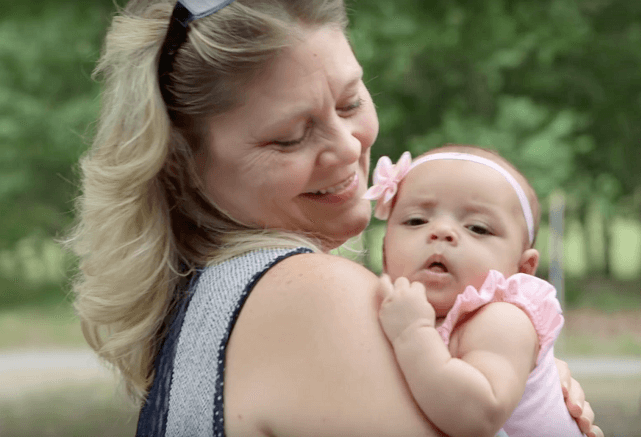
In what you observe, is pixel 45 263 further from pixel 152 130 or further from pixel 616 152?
pixel 152 130

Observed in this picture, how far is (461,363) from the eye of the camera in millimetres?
1503

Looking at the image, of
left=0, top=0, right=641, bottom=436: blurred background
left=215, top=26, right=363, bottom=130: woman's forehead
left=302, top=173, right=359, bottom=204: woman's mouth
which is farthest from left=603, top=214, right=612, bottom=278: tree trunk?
left=215, top=26, right=363, bottom=130: woman's forehead

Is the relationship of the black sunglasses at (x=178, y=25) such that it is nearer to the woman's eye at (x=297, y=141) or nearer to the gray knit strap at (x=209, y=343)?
the woman's eye at (x=297, y=141)

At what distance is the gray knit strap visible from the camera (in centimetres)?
151

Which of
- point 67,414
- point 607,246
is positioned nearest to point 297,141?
point 67,414

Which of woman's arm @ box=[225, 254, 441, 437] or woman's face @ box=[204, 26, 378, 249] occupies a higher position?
woman's face @ box=[204, 26, 378, 249]

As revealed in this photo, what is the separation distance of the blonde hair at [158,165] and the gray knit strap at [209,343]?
89 mm

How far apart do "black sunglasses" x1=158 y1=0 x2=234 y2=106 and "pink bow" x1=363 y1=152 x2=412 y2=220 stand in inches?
22.6

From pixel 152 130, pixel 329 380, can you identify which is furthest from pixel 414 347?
pixel 152 130

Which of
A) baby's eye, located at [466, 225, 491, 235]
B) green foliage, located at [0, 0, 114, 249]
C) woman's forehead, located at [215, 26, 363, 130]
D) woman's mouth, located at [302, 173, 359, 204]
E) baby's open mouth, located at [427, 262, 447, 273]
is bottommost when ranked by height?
baby's open mouth, located at [427, 262, 447, 273]

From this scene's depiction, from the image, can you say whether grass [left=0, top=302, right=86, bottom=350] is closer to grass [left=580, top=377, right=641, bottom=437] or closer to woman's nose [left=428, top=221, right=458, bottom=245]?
grass [left=580, top=377, right=641, bottom=437]

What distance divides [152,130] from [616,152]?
34.8 ft

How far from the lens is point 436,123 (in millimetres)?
10102

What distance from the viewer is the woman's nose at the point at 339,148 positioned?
184 cm
